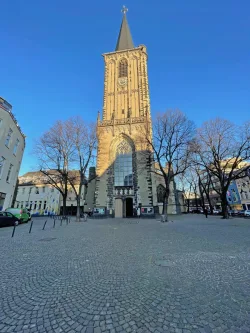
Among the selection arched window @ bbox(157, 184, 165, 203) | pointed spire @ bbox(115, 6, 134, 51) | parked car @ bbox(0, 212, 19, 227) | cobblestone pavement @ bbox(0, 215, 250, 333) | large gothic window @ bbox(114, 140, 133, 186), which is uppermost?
pointed spire @ bbox(115, 6, 134, 51)

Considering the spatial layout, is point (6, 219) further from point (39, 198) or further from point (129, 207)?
point (39, 198)

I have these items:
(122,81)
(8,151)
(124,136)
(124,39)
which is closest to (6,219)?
(8,151)

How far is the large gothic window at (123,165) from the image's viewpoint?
2968 cm

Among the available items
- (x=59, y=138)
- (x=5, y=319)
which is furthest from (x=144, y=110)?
(x=5, y=319)

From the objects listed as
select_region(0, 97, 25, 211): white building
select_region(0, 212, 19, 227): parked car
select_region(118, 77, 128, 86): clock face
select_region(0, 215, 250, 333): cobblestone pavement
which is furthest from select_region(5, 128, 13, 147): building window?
select_region(118, 77, 128, 86): clock face

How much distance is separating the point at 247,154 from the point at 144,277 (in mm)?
23645

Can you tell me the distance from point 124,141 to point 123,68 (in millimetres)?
18623

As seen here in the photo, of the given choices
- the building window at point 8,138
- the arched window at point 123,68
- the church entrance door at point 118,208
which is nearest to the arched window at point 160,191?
the church entrance door at point 118,208

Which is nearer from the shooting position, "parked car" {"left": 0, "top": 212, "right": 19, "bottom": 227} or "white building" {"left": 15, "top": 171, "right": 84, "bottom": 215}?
"parked car" {"left": 0, "top": 212, "right": 19, "bottom": 227}

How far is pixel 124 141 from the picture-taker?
32.5 meters

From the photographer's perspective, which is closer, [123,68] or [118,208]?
[118,208]

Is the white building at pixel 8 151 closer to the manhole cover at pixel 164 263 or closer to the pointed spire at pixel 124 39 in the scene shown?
the manhole cover at pixel 164 263

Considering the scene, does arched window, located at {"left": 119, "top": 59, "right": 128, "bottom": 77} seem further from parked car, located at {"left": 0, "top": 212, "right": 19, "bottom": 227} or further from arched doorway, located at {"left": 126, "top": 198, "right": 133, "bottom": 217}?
parked car, located at {"left": 0, "top": 212, "right": 19, "bottom": 227}

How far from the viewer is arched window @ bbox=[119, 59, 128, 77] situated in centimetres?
3746
